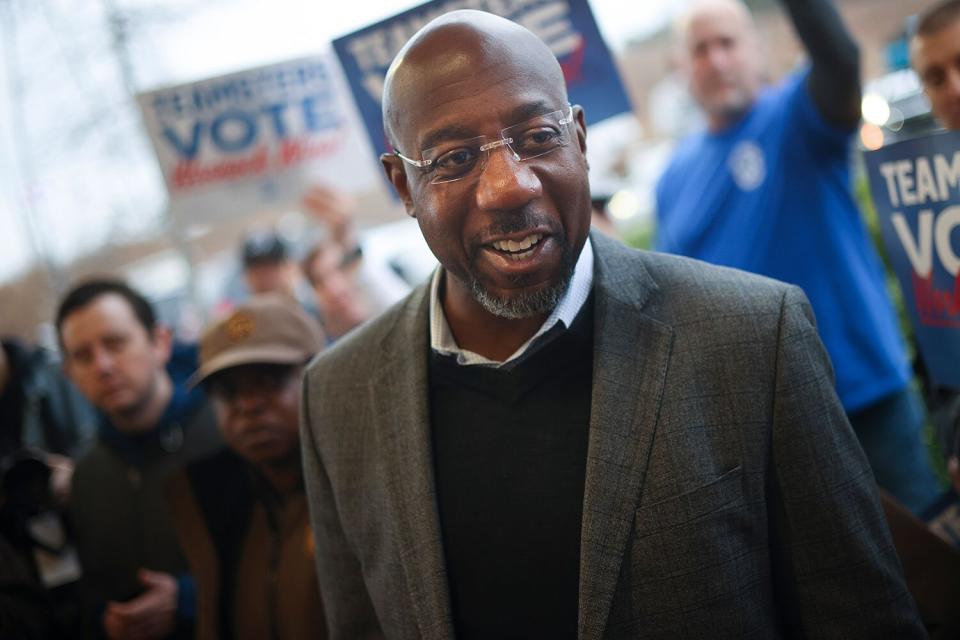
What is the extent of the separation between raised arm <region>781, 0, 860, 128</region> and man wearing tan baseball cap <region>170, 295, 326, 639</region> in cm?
176

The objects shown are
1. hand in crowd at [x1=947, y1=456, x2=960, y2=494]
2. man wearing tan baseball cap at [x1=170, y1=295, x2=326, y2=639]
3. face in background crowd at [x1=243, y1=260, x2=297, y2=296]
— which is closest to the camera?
hand in crowd at [x1=947, y1=456, x2=960, y2=494]

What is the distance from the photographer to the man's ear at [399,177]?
68.2 inches

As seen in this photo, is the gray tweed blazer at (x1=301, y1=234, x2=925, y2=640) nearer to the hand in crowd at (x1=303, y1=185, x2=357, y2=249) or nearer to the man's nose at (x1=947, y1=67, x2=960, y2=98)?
the man's nose at (x1=947, y1=67, x2=960, y2=98)

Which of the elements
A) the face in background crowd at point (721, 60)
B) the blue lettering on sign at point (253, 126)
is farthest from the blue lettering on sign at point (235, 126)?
the face in background crowd at point (721, 60)

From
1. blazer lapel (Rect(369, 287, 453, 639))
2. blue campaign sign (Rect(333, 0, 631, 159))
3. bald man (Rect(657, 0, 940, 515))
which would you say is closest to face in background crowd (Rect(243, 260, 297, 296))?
blue campaign sign (Rect(333, 0, 631, 159))

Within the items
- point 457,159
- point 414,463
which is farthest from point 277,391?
point 457,159

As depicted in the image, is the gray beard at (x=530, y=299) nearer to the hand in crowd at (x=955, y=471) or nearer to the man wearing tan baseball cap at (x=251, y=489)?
the man wearing tan baseball cap at (x=251, y=489)

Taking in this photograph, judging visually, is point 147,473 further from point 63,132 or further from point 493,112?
point 63,132

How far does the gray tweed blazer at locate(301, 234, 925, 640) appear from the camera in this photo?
4.97 feet

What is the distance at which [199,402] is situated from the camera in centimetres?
330

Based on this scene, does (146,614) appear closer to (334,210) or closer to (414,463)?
(414,463)

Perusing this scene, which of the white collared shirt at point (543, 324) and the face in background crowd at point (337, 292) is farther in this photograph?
the face in background crowd at point (337, 292)

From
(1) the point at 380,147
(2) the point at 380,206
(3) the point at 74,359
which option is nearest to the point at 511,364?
(1) the point at 380,147

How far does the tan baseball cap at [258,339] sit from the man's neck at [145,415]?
21.7 inches
